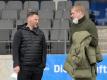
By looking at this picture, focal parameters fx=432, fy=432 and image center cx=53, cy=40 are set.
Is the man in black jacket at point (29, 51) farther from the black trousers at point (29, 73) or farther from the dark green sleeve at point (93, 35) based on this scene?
the dark green sleeve at point (93, 35)

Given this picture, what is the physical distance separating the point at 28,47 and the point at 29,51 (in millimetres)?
69

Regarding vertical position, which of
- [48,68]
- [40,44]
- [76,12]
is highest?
[76,12]

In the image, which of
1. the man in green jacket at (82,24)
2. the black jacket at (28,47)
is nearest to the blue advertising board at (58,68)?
the black jacket at (28,47)

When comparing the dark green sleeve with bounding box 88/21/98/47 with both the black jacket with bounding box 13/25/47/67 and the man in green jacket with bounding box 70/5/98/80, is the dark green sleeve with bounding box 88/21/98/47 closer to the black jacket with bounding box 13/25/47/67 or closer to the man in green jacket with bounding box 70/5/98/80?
the man in green jacket with bounding box 70/5/98/80

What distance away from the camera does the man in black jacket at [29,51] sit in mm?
7180

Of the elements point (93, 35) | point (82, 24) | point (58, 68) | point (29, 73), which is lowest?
point (58, 68)

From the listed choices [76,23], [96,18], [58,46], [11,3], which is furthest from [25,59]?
[96,18]

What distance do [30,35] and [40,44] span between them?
227mm

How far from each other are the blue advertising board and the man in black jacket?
3.65 m

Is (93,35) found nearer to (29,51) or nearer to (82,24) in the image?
(82,24)

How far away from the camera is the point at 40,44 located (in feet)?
23.9

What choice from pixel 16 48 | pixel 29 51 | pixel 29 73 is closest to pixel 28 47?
pixel 29 51

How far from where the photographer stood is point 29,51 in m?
7.18

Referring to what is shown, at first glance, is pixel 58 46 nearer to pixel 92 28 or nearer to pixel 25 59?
pixel 25 59
